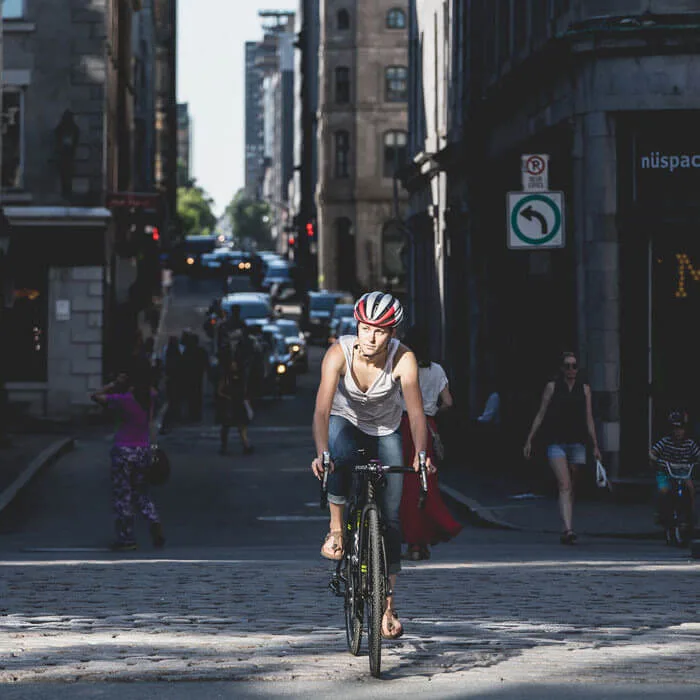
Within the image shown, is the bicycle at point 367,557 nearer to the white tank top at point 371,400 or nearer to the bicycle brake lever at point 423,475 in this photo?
the bicycle brake lever at point 423,475

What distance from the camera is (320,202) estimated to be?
323 ft

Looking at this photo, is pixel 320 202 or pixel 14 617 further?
pixel 320 202

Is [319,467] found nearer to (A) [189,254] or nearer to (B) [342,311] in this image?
(B) [342,311]

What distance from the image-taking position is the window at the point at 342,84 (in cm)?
9556

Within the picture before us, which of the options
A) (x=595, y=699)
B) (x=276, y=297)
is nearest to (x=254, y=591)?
(x=595, y=699)

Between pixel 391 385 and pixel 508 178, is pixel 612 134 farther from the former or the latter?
pixel 391 385

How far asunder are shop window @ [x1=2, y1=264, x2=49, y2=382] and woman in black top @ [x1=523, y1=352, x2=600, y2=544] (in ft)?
75.0

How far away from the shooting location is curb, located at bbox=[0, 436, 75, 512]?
22.0 metres

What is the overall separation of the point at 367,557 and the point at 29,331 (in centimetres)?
3070

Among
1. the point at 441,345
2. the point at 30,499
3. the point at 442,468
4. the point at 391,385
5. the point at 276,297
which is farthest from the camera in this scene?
the point at 276,297

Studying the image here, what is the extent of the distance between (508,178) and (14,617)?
18.5m

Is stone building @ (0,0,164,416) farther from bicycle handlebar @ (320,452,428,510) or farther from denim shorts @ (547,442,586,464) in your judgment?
bicycle handlebar @ (320,452,428,510)

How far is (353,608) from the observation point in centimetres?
819

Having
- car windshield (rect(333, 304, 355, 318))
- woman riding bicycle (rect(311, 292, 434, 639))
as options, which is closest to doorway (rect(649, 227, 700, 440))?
woman riding bicycle (rect(311, 292, 434, 639))
